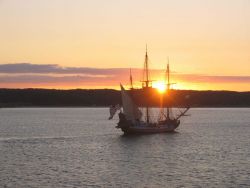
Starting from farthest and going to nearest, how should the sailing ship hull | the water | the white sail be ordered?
the sailing ship hull < the white sail < the water

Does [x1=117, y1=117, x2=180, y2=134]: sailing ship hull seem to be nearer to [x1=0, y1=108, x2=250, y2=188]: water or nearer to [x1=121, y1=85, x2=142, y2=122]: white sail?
[x1=121, y1=85, x2=142, y2=122]: white sail

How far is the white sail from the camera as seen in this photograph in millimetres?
107250

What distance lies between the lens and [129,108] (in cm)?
10806

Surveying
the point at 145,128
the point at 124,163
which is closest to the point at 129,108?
the point at 145,128

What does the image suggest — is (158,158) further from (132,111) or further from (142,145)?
(132,111)

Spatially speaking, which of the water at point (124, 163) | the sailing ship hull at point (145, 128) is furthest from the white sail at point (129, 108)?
the water at point (124, 163)

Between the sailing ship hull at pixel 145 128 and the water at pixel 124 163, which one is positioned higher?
the sailing ship hull at pixel 145 128

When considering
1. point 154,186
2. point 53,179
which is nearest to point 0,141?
point 53,179

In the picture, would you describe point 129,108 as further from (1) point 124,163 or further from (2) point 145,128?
(1) point 124,163

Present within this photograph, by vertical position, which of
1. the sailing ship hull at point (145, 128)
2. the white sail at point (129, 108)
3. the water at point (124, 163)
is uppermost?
the white sail at point (129, 108)

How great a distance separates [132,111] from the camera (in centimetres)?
10812

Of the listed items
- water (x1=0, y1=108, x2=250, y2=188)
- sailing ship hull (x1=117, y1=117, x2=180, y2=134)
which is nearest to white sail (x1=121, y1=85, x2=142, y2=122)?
sailing ship hull (x1=117, y1=117, x2=180, y2=134)

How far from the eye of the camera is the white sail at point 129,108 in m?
107

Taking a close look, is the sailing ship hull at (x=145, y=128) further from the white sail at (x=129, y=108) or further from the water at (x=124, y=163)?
the water at (x=124, y=163)
